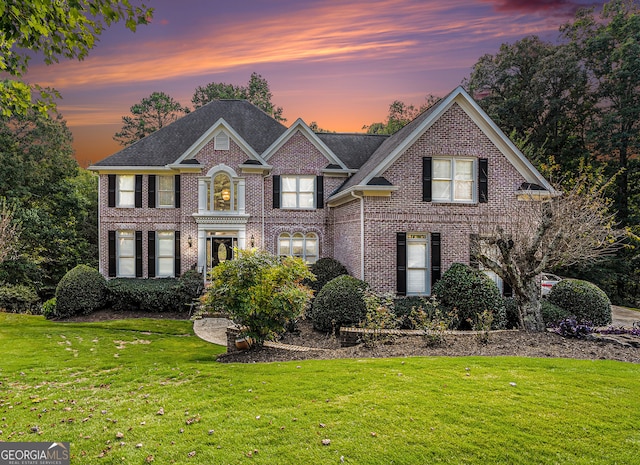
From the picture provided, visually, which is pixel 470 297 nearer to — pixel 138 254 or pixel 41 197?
pixel 138 254

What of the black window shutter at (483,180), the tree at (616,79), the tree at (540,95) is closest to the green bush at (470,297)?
the black window shutter at (483,180)

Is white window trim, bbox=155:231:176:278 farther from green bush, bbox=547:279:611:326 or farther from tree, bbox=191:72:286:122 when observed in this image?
tree, bbox=191:72:286:122

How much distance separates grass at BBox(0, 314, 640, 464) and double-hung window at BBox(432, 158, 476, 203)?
309 inches

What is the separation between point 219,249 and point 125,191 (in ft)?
19.0

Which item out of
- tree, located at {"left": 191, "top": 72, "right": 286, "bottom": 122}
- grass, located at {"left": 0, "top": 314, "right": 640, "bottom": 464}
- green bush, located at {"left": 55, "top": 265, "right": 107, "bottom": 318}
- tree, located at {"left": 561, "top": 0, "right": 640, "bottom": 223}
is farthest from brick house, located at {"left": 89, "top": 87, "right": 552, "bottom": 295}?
tree, located at {"left": 191, "top": 72, "right": 286, "bottom": 122}

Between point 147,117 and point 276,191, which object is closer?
point 276,191

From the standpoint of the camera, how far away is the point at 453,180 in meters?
13.9

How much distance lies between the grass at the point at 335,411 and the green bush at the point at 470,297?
4.25m

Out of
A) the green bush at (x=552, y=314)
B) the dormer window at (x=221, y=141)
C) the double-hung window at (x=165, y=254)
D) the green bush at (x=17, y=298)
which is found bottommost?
the green bush at (x=17, y=298)

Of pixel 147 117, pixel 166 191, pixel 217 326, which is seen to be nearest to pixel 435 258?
pixel 217 326

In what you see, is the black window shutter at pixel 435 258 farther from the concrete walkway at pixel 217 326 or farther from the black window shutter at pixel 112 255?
the black window shutter at pixel 112 255

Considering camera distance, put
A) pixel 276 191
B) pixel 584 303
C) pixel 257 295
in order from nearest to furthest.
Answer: pixel 257 295 < pixel 584 303 < pixel 276 191

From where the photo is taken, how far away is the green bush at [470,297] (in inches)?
447

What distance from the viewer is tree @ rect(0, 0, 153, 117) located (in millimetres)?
4320
